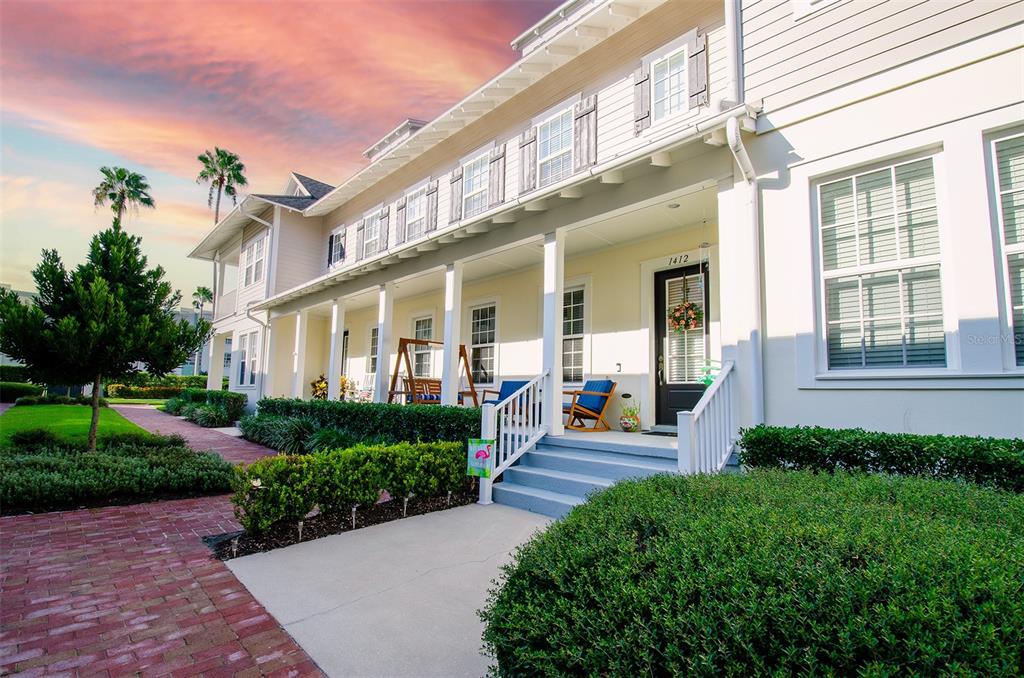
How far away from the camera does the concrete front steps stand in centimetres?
515

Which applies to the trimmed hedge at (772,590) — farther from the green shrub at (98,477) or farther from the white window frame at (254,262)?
the white window frame at (254,262)

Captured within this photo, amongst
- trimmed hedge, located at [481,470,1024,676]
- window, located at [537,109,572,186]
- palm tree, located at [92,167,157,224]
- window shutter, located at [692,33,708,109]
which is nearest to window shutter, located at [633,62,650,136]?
window shutter, located at [692,33,708,109]


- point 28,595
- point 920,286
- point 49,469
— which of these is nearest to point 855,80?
point 920,286

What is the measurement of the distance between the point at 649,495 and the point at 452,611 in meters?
1.43

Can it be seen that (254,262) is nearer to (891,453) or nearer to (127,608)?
(127,608)

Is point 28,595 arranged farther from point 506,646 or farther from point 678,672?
point 678,672

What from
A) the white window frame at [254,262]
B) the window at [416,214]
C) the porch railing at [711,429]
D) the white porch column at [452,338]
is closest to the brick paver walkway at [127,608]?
the porch railing at [711,429]

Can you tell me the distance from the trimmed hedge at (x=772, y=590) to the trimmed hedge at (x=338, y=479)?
9.56 feet

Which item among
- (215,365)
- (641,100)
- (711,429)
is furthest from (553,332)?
(215,365)

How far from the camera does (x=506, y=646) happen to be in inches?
77.4

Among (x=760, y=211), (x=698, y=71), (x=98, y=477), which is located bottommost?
(x=98, y=477)

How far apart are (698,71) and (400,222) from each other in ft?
25.0

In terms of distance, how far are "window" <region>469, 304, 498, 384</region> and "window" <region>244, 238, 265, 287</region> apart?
8.44 metres

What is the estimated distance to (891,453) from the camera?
12.2 feet
